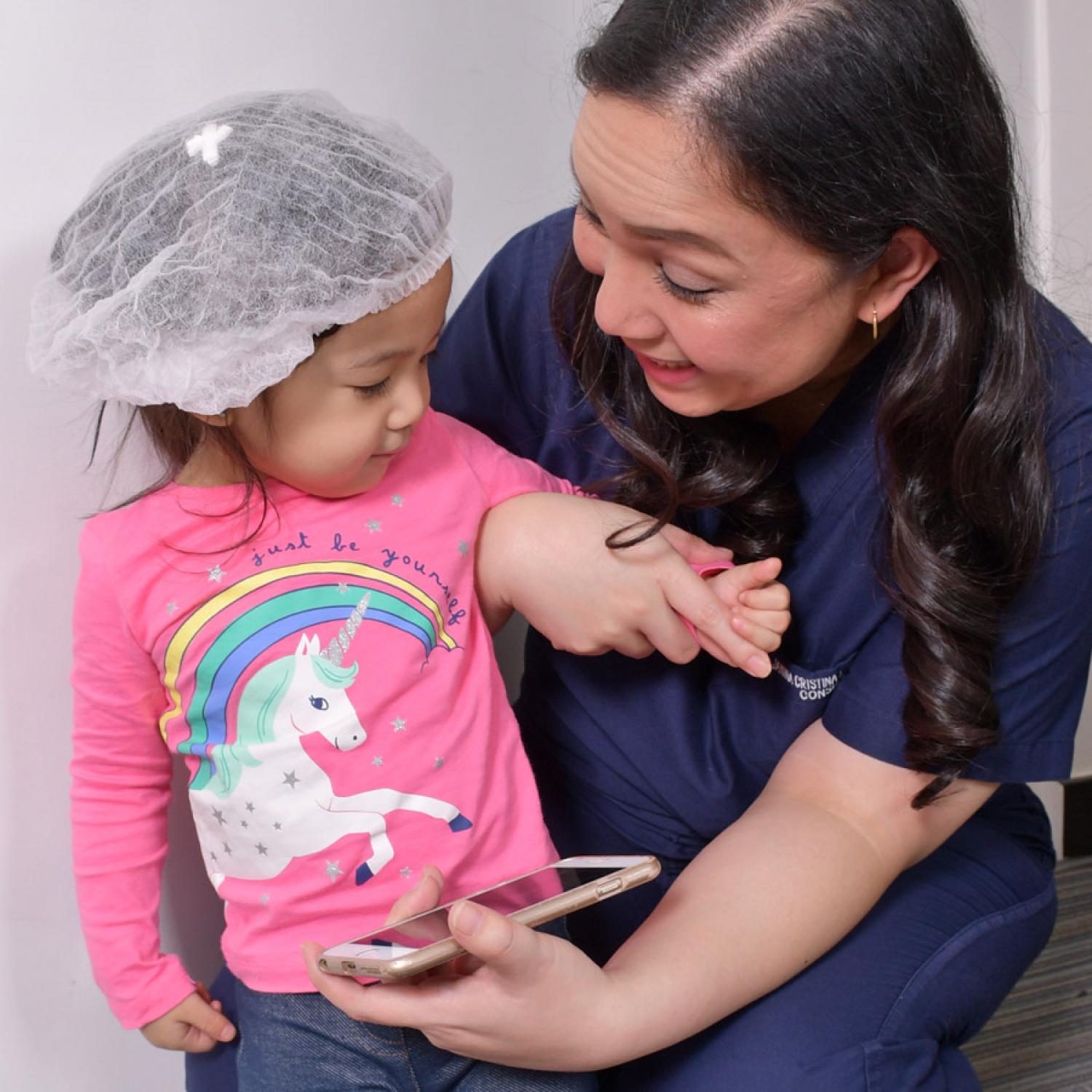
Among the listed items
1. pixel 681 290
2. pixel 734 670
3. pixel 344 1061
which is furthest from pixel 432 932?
pixel 681 290

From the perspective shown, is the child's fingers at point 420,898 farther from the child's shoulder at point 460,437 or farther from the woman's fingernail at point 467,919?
the child's shoulder at point 460,437

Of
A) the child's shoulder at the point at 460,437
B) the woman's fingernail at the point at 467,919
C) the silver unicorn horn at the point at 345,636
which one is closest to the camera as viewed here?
the woman's fingernail at the point at 467,919

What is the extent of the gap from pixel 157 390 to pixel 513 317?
411mm

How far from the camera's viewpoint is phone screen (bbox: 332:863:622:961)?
88 centimetres

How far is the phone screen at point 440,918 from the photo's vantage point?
878 mm

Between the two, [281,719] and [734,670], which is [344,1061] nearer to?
[281,719]

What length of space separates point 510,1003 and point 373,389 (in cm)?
44

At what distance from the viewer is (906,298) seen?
1007 millimetres

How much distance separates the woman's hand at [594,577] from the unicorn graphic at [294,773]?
0.15m

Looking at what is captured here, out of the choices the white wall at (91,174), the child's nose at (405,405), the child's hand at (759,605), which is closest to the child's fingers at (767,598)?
the child's hand at (759,605)

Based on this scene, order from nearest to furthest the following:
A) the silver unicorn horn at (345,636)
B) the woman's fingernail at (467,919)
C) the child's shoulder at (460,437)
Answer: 1. the woman's fingernail at (467,919)
2. the silver unicorn horn at (345,636)
3. the child's shoulder at (460,437)

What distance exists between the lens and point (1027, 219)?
1.10 m

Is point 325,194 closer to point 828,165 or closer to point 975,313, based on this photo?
point 828,165

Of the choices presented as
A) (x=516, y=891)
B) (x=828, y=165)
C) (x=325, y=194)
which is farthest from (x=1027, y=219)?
(x=516, y=891)
